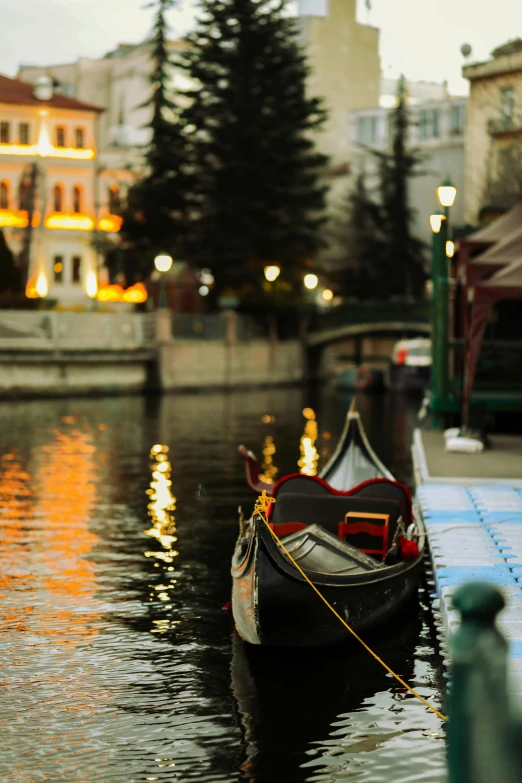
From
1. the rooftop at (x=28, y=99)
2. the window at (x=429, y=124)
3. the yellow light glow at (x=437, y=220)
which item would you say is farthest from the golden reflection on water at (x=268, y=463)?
the window at (x=429, y=124)

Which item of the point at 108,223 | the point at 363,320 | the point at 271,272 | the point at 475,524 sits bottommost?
the point at 475,524

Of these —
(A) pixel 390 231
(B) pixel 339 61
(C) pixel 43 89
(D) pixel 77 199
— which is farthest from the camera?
(B) pixel 339 61

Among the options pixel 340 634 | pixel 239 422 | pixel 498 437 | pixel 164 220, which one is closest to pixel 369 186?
pixel 164 220

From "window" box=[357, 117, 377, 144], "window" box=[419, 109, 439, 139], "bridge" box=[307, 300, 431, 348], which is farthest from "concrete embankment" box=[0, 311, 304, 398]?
"window" box=[357, 117, 377, 144]

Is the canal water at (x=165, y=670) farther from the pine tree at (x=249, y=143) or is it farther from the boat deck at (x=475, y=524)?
the pine tree at (x=249, y=143)

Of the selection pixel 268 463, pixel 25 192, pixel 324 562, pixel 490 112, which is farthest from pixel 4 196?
pixel 324 562

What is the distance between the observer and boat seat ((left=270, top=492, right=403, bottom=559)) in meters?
13.1

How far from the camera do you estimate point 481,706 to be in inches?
135

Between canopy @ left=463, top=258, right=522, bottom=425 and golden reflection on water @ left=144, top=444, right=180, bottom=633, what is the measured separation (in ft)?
17.2

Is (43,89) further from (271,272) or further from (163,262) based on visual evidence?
(163,262)

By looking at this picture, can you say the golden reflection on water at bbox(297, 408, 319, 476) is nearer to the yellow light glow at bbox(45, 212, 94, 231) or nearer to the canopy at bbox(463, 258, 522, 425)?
the canopy at bbox(463, 258, 522, 425)

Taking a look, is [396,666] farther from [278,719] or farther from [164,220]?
[164,220]

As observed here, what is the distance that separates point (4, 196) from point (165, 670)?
2472 inches

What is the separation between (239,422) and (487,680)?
34.4 metres
